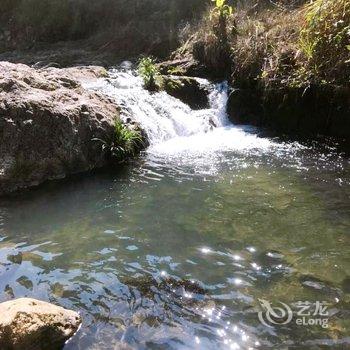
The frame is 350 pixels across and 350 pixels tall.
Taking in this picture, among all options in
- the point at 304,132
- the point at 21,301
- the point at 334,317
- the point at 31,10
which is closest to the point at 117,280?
the point at 21,301

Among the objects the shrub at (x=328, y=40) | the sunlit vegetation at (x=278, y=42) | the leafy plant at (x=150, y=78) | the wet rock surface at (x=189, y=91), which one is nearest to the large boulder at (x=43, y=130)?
the leafy plant at (x=150, y=78)

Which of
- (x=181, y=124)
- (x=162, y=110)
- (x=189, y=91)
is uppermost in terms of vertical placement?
(x=189, y=91)

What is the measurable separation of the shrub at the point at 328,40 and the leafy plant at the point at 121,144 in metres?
4.12

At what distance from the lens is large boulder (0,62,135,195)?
24.3ft

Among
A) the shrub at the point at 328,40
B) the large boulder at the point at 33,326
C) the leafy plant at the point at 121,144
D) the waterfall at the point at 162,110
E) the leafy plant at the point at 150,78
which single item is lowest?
the large boulder at the point at 33,326

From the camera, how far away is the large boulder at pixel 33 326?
350 cm

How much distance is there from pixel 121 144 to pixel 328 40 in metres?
4.79

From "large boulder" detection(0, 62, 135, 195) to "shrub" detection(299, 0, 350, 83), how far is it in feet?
14.5

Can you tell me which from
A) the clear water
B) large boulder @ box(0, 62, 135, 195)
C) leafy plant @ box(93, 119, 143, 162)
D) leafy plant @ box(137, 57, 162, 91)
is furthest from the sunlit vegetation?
large boulder @ box(0, 62, 135, 195)

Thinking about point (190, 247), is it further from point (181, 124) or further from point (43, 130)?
point (181, 124)

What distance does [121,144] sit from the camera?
8.46 meters

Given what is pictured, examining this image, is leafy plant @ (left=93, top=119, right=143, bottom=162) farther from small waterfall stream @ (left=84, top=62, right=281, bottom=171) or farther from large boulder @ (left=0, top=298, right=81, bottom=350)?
large boulder @ (left=0, top=298, right=81, bottom=350)

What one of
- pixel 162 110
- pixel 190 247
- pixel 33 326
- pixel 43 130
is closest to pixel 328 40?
pixel 162 110

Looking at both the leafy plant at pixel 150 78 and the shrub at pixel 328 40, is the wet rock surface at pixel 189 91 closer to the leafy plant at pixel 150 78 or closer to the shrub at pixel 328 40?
the leafy plant at pixel 150 78
